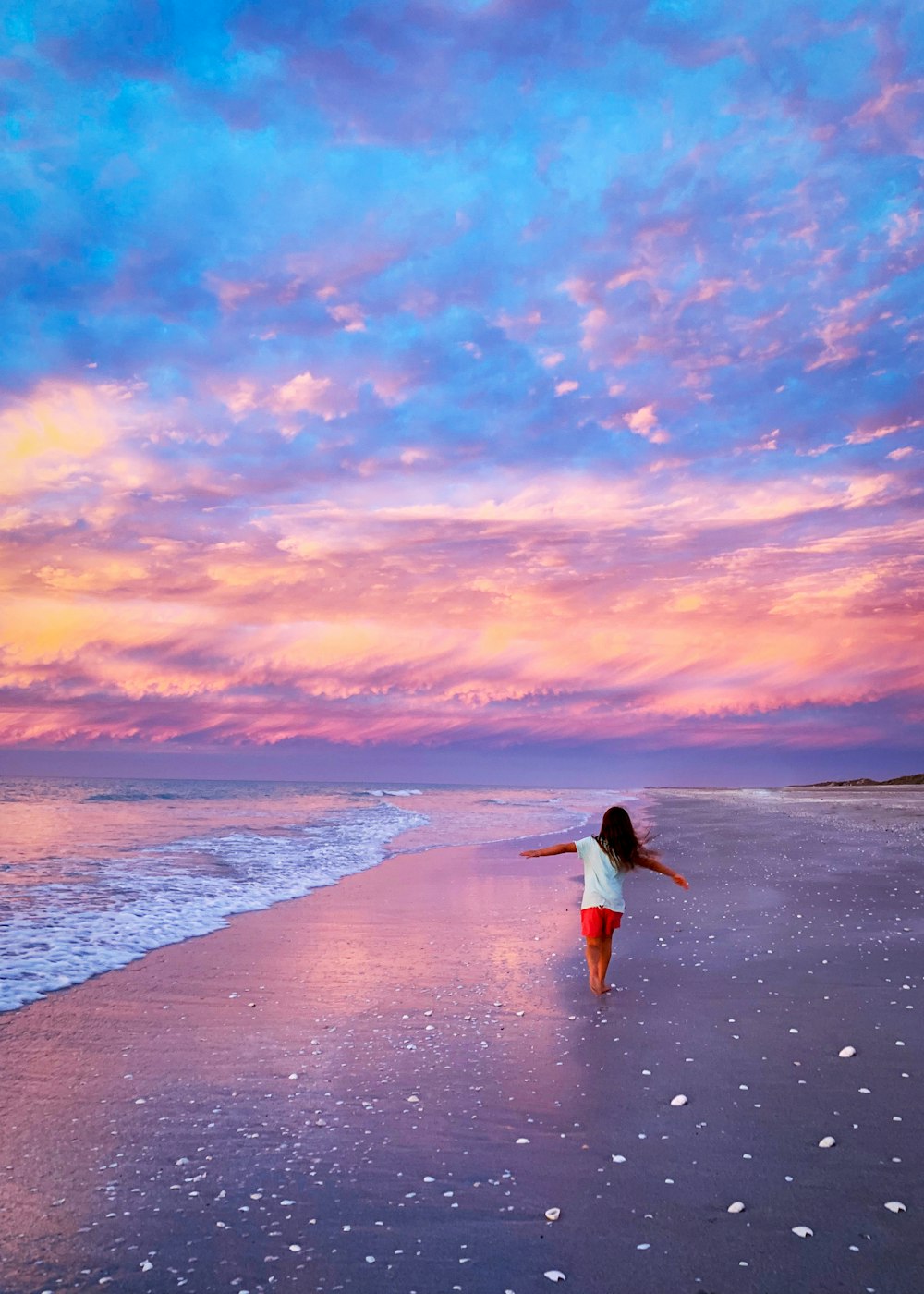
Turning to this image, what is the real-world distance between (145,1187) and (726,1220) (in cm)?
299

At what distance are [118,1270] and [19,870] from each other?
16928 mm

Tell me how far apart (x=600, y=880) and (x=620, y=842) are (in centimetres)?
48

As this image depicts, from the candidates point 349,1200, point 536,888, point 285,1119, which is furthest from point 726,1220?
point 536,888

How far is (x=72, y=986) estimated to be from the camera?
9117mm

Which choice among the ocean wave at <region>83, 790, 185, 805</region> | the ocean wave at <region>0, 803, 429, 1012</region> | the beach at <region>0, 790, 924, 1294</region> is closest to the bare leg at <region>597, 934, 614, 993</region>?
the beach at <region>0, 790, 924, 1294</region>

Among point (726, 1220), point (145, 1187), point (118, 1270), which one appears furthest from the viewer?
point (145, 1187)

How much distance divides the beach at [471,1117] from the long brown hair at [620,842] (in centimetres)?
123

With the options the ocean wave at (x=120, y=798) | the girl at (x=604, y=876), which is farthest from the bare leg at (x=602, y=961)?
the ocean wave at (x=120, y=798)

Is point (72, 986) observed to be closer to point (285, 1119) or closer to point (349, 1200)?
point (285, 1119)

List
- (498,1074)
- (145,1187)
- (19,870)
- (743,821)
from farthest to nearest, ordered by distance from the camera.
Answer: (743,821)
(19,870)
(498,1074)
(145,1187)

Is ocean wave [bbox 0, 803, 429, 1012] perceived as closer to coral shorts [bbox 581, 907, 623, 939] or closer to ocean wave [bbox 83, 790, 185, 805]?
coral shorts [bbox 581, 907, 623, 939]

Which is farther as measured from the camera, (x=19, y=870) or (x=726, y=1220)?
(x=19, y=870)

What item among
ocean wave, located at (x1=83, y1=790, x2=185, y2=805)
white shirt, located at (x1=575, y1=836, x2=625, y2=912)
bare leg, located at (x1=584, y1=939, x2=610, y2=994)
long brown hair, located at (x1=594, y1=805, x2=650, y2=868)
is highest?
long brown hair, located at (x1=594, y1=805, x2=650, y2=868)

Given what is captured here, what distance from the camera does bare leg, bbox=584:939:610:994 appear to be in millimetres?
8602
